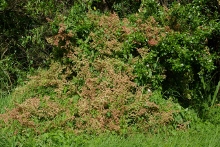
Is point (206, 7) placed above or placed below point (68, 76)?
above

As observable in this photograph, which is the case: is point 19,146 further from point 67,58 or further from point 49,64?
point 49,64

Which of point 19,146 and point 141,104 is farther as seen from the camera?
point 141,104

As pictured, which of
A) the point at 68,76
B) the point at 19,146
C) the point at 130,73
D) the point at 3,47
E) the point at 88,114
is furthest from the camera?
the point at 3,47

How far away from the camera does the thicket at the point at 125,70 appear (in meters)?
5.64

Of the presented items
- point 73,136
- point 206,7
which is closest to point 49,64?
point 73,136

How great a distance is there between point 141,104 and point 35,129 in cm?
163

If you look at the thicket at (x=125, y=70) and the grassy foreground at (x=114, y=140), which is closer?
the grassy foreground at (x=114, y=140)

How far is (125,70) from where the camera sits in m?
6.13

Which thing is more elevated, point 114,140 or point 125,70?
point 125,70

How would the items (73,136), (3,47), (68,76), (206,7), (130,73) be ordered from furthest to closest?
(3,47), (206,7), (68,76), (130,73), (73,136)

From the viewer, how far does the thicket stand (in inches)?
222

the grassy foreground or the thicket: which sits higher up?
the thicket

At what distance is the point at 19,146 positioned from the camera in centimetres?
483

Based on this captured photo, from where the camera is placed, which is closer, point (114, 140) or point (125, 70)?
point (114, 140)
